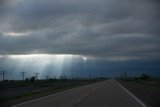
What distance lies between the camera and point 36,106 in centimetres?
1975

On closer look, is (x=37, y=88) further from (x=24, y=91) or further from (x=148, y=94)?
(x=148, y=94)

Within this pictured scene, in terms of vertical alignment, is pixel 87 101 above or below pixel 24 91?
below

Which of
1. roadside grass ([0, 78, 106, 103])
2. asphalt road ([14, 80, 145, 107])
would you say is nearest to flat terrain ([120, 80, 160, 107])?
asphalt road ([14, 80, 145, 107])

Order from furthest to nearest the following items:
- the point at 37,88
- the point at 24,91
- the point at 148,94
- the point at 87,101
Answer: the point at 37,88
the point at 24,91
the point at 148,94
the point at 87,101

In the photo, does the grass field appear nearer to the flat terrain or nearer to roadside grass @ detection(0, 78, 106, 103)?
roadside grass @ detection(0, 78, 106, 103)

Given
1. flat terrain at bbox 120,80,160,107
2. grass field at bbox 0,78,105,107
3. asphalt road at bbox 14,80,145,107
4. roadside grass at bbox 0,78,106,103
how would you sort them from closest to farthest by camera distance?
1. asphalt road at bbox 14,80,145,107
2. flat terrain at bbox 120,80,160,107
3. grass field at bbox 0,78,105,107
4. roadside grass at bbox 0,78,106,103

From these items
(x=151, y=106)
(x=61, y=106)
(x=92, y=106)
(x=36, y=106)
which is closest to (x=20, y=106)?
(x=36, y=106)

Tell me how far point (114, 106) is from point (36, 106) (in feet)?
14.2

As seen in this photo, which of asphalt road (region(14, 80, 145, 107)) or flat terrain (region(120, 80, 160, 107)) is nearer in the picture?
asphalt road (region(14, 80, 145, 107))

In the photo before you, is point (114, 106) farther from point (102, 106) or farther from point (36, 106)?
point (36, 106)

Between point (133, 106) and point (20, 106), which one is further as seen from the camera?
point (20, 106)

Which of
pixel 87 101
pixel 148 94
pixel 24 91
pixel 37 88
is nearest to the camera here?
pixel 87 101

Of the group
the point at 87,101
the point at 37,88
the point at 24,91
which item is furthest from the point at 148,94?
the point at 37,88

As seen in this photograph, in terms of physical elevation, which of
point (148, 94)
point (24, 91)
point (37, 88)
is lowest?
point (148, 94)
